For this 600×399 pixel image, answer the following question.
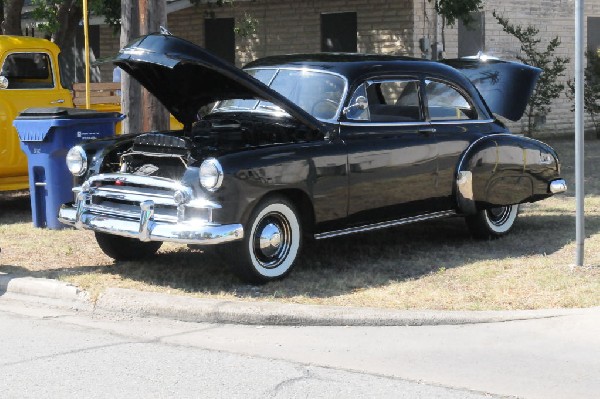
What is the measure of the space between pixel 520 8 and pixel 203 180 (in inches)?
583

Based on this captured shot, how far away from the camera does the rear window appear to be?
1206 centimetres

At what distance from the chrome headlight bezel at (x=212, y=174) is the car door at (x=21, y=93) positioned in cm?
506

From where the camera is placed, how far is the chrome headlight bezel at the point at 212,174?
24.3 ft

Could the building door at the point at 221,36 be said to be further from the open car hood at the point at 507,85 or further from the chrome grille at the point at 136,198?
the chrome grille at the point at 136,198

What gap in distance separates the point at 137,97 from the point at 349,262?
159 inches

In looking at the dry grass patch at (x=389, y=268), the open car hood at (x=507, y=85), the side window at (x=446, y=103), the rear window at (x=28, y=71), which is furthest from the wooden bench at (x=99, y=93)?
the side window at (x=446, y=103)

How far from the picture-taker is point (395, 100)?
9383 millimetres

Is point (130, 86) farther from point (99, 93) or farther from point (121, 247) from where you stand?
point (121, 247)

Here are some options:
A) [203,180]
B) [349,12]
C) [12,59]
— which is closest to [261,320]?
[203,180]

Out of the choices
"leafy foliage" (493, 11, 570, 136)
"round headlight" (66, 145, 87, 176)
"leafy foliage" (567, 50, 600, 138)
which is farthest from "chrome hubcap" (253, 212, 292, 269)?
"leafy foliage" (567, 50, 600, 138)

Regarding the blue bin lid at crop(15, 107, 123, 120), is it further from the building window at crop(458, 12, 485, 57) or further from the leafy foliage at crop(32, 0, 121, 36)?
the building window at crop(458, 12, 485, 57)

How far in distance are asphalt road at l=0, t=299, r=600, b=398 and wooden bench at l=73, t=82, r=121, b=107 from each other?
6015 millimetres

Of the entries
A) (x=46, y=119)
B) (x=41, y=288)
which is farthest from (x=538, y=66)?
(x=41, y=288)

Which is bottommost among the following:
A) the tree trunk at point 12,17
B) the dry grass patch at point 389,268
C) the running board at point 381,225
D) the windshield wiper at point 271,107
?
the dry grass patch at point 389,268
